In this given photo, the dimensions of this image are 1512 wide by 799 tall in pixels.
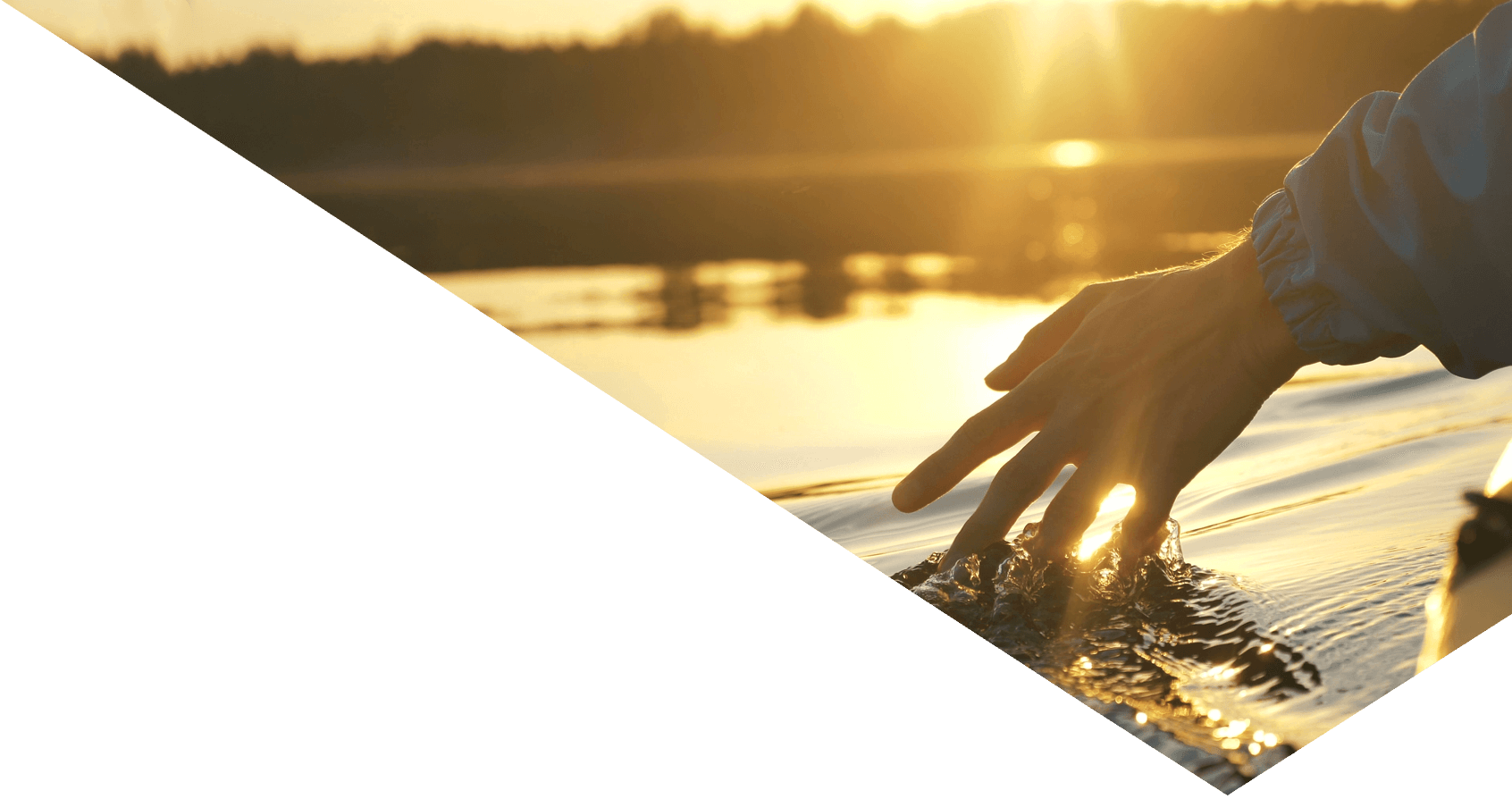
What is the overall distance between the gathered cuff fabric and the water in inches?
7.9

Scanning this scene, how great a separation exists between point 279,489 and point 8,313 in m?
0.20

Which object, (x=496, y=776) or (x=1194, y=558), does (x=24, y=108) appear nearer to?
(x=496, y=776)

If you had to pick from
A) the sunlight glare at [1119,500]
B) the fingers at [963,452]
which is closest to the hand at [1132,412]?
the fingers at [963,452]

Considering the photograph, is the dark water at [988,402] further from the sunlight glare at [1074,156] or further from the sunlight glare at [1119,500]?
the sunlight glare at [1074,156]

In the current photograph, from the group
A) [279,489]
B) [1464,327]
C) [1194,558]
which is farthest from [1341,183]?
[279,489]

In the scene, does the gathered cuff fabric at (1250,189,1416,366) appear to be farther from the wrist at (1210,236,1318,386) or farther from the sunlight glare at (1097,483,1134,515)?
the sunlight glare at (1097,483,1134,515)

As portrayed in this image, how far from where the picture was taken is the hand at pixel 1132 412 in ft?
3.09

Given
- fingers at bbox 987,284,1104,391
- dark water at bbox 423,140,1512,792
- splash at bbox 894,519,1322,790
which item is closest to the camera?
splash at bbox 894,519,1322,790

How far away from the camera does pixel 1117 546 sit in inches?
37.8

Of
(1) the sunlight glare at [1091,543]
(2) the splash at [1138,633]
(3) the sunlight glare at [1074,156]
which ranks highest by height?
(3) the sunlight glare at [1074,156]

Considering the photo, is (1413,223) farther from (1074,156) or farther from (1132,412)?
(1074,156)

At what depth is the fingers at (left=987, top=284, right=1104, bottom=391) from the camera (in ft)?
3.66

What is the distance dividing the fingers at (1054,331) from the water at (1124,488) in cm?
18

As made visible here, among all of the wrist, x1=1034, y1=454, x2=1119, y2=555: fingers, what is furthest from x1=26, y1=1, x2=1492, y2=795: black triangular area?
the wrist
